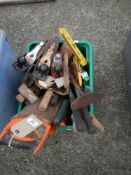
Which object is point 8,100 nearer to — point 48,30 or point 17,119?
point 17,119

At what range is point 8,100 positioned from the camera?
112 centimetres

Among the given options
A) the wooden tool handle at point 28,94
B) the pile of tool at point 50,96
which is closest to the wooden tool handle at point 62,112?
A: the pile of tool at point 50,96

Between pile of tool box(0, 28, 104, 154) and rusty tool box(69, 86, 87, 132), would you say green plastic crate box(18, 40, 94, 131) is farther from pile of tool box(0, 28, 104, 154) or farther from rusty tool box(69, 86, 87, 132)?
rusty tool box(69, 86, 87, 132)

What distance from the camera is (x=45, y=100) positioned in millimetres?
1024

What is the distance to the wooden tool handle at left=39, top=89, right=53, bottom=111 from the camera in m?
1.01

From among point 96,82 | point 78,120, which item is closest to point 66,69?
point 78,120

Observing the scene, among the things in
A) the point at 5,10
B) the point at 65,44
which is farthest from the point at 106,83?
the point at 5,10

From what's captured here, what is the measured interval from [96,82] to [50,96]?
44cm

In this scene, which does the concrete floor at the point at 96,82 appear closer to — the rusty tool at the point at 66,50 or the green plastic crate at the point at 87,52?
the green plastic crate at the point at 87,52

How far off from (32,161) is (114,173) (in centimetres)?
39

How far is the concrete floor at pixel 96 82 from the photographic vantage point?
127 cm

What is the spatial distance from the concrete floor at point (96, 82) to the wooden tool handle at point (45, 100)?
343 millimetres

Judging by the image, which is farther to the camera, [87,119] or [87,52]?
[87,52]

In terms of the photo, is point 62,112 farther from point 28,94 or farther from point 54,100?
point 28,94
